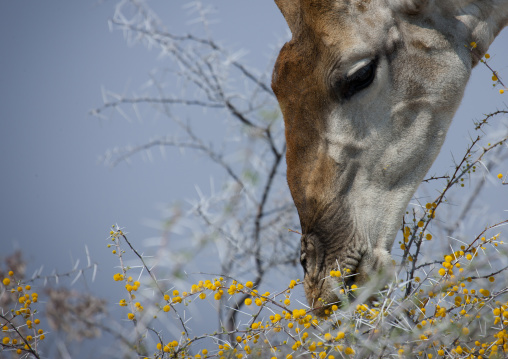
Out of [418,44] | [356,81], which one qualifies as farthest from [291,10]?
[418,44]

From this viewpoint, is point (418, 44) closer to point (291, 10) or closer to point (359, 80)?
point (359, 80)

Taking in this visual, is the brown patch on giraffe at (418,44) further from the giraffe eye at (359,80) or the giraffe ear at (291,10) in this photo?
the giraffe ear at (291,10)

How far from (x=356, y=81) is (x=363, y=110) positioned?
17 cm

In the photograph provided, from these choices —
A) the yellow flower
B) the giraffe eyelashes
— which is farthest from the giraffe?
the yellow flower

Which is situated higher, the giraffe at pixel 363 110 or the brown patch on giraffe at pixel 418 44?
the brown patch on giraffe at pixel 418 44

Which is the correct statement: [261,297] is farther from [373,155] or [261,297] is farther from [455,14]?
[455,14]

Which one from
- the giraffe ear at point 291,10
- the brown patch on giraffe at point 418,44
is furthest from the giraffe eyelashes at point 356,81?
the giraffe ear at point 291,10

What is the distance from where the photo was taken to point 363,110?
3.07 meters

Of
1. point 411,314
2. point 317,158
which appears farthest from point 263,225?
point 411,314

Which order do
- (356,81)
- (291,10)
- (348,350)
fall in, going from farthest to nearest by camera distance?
(291,10) < (356,81) < (348,350)

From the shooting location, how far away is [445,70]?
315cm

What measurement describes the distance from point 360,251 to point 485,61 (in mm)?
1241

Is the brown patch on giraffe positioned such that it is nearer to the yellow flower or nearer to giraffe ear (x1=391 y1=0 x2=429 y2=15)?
giraffe ear (x1=391 y1=0 x2=429 y2=15)

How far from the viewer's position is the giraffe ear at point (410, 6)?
122 inches
